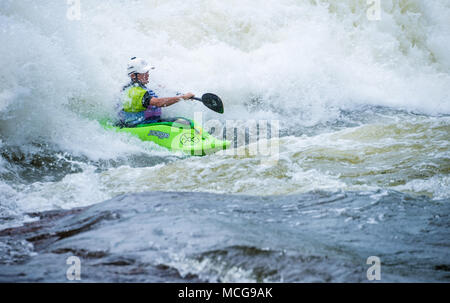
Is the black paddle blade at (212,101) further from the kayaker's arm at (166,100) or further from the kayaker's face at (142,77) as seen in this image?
the kayaker's face at (142,77)

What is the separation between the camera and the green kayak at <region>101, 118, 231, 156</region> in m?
5.08

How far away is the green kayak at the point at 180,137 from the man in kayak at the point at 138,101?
15cm

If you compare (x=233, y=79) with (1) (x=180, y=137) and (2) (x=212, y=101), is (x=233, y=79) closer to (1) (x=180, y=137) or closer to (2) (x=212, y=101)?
(2) (x=212, y=101)

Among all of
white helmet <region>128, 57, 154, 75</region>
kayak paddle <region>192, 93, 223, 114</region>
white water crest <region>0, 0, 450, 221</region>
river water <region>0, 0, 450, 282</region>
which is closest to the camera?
river water <region>0, 0, 450, 282</region>

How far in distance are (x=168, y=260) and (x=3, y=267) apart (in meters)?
0.80

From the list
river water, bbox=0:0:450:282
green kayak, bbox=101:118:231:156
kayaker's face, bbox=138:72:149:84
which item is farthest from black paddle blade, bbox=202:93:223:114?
kayaker's face, bbox=138:72:149:84

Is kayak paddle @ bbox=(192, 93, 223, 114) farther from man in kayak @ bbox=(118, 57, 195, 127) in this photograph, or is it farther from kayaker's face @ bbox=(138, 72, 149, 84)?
kayaker's face @ bbox=(138, 72, 149, 84)

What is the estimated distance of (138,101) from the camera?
5.29m

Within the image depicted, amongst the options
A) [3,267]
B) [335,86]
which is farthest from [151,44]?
[3,267]

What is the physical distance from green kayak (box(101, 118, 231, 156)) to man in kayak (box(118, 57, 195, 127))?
150mm

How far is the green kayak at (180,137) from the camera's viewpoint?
508 cm
